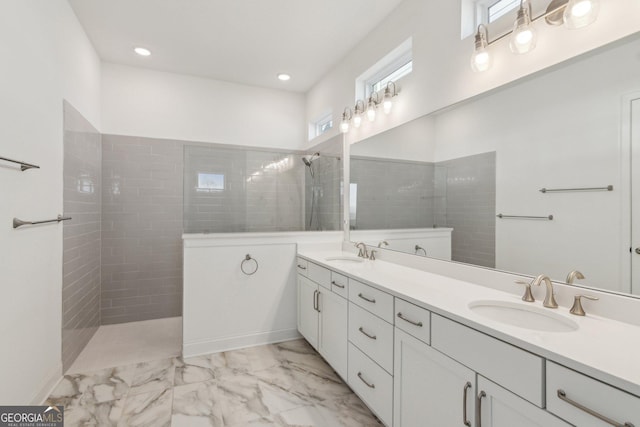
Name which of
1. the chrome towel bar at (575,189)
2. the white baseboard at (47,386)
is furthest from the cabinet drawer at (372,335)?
the white baseboard at (47,386)

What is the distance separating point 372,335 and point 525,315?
74cm

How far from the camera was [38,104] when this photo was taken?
185 cm

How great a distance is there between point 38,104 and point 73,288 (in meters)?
1.45

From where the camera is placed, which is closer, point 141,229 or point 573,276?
point 573,276

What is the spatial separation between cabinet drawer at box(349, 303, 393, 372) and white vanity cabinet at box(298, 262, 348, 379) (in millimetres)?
114

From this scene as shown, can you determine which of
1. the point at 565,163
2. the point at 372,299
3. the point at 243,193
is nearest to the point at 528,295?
the point at 565,163

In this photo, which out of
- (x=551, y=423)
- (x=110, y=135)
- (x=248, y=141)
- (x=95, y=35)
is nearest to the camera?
(x=551, y=423)

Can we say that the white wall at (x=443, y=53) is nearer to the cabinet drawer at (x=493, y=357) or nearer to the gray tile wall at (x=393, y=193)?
the gray tile wall at (x=393, y=193)

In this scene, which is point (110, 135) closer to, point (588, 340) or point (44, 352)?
point (44, 352)

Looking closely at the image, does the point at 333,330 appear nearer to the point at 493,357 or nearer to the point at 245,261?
the point at 245,261

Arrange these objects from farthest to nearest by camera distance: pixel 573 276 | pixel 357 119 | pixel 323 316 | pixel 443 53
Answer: pixel 357 119 < pixel 323 316 < pixel 443 53 < pixel 573 276

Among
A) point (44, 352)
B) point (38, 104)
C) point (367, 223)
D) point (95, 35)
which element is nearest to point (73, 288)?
point (44, 352)

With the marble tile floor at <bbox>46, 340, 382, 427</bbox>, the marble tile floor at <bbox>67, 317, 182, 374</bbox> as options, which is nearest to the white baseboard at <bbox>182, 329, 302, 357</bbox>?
the marble tile floor at <bbox>46, 340, 382, 427</bbox>

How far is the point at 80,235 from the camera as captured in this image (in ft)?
8.62
